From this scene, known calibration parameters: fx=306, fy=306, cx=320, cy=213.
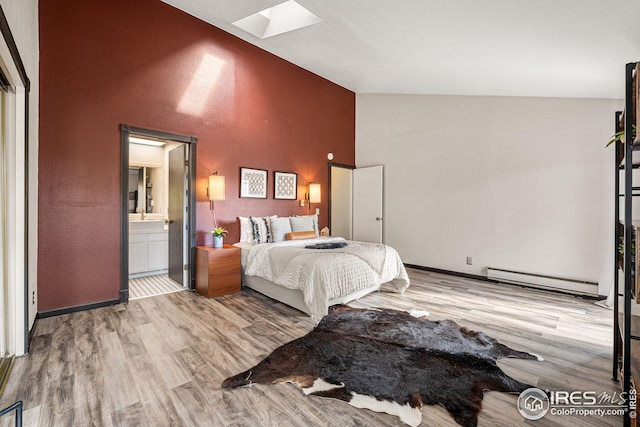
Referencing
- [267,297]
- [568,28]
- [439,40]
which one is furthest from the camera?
[267,297]

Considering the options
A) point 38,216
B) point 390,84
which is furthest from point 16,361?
point 390,84

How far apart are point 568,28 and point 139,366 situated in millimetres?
4250

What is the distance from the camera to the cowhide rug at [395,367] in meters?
1.84

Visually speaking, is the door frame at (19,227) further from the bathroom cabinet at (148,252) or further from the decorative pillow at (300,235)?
the decorative pillow at (300,235)

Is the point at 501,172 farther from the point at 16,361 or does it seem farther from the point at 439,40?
the point at 16,361

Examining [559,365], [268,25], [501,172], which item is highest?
[268,25]

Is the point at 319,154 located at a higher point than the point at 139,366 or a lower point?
higher

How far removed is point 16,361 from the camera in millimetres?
2230

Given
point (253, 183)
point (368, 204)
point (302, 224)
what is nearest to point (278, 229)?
point (302, 224)

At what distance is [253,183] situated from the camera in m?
4.83

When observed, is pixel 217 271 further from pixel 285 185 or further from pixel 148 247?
pixel 285 185

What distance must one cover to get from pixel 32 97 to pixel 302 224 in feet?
11.1

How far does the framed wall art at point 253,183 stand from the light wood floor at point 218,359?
5.32ft

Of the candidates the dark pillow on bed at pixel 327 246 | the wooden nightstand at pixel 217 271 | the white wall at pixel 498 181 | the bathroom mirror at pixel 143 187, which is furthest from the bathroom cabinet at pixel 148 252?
the white wall at pixel 498 181
